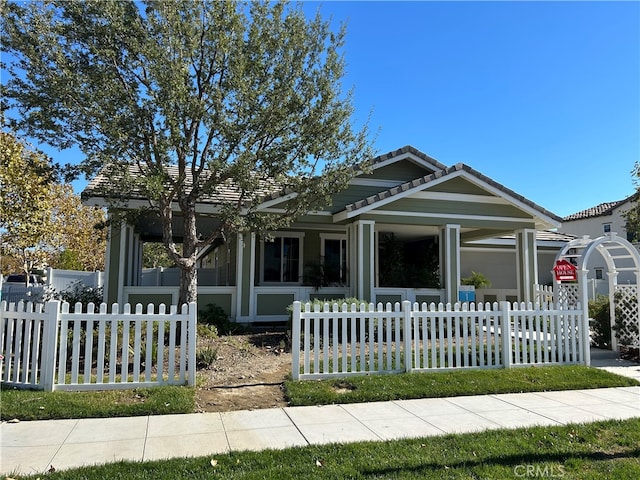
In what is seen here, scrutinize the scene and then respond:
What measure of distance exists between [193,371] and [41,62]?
20.5 ft

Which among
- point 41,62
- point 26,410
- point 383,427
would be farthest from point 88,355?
point 41,62

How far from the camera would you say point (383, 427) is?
524 cm

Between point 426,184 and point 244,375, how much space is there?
799cm

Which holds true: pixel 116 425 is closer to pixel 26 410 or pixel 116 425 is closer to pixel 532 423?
pixel 26 410

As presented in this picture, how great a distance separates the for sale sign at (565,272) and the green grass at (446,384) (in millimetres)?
2101

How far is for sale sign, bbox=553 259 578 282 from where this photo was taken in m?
9.48

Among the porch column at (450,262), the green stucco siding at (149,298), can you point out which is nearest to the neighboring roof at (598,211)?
the porch column at (450,262)

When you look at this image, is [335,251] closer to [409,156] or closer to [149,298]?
[409,156]

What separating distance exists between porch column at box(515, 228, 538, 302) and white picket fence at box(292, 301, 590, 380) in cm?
514

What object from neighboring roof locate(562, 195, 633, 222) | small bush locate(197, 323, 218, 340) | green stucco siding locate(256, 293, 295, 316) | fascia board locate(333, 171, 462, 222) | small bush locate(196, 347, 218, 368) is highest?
neighboring roof locate(562, 195, 633, 222)

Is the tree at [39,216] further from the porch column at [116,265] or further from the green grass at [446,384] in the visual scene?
the green grass at [446,384]

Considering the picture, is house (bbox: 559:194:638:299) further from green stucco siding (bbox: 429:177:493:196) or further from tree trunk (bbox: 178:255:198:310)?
tree trunk (bbox: 178:255:198:310)

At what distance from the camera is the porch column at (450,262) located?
43.5ft

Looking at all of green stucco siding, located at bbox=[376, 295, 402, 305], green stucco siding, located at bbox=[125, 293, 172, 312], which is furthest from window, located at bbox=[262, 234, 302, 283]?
green stucco siding, located at bbox=[125, 293, 172, 312]
